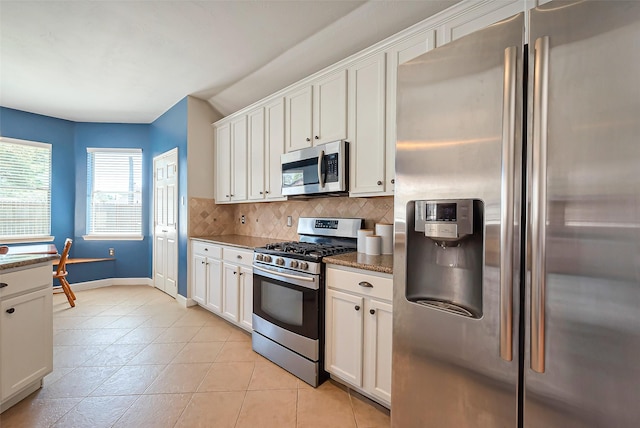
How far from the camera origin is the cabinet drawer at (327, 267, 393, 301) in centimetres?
162

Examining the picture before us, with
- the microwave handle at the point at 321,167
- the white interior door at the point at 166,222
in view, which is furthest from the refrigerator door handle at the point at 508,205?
the white interior door at the point at 166,222

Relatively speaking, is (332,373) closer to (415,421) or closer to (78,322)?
(415,421)

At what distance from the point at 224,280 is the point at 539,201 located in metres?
2.83

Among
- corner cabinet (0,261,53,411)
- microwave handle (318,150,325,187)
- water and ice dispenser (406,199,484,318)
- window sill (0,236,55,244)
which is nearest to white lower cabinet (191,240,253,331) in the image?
microwave handle (318,150,325,187)

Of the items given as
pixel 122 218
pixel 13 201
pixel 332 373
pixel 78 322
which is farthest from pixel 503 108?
pixel 13 201

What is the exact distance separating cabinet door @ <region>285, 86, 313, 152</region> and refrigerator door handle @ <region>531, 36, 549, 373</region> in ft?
5.95

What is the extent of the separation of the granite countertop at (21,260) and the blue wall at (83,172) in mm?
2532

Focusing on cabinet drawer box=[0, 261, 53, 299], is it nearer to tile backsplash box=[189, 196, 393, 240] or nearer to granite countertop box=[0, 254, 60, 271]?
granite countertop box=[0, 254, 60, 271]

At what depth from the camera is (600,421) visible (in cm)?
85

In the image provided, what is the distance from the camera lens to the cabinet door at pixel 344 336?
1763 mm

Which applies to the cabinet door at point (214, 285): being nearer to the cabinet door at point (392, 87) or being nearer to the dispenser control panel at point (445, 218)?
the cabinet door at point (392, 87)

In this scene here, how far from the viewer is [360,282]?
5.72 ft

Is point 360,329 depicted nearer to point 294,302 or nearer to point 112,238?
point 294,302

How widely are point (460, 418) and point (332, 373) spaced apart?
3.18 ft
